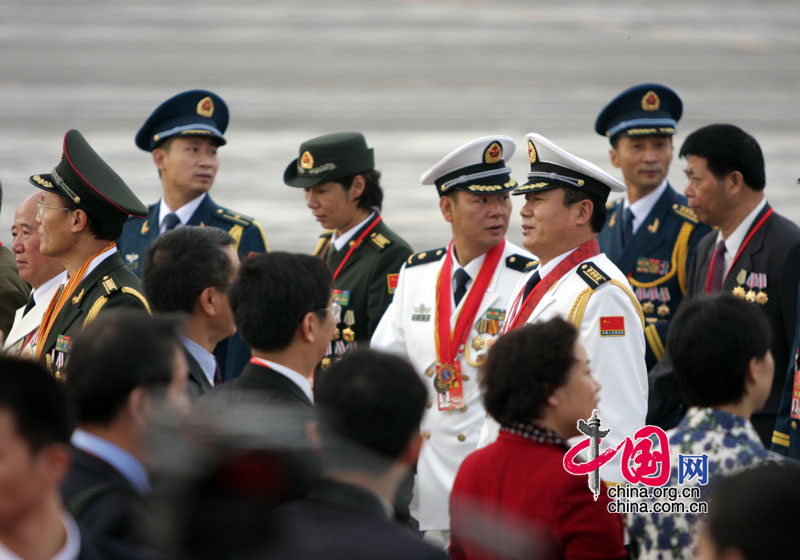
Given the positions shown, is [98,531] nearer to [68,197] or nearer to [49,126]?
[68,197]

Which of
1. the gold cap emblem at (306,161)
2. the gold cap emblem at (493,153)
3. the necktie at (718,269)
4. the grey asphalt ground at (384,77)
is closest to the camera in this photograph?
the gold cap emblem at (493,153)

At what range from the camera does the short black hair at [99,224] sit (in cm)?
416

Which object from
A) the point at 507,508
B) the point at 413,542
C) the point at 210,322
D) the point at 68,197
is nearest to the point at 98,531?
the point at 413,542

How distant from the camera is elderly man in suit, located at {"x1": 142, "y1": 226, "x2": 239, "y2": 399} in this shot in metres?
3.57

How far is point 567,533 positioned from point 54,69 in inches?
703

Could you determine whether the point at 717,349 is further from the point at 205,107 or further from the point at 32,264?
the point at 205,107

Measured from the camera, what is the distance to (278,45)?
21.0 metres

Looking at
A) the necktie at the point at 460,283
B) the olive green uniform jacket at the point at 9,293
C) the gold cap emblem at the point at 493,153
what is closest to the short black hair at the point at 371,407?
the necktie at the point at 460,283

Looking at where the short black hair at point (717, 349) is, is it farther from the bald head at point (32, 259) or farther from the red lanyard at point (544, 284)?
the bald head at point (32, 259)

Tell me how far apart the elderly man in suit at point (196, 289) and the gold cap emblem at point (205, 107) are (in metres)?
2.64

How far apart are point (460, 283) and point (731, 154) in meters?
1.43

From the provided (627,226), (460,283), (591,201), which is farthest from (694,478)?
(627,226)

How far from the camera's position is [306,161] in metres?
5.48

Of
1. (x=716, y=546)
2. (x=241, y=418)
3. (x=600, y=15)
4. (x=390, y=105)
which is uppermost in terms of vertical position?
(x=600, y=15)
